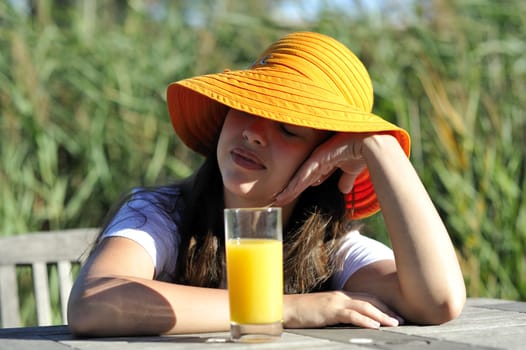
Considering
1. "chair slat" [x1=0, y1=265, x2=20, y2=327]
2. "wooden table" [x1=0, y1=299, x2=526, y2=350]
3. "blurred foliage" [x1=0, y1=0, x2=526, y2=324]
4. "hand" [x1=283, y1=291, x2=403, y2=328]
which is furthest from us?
"blurred foliage" [x1=0, y1=0, x2=526, y2=324]

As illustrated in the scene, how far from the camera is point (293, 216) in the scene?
2.51 m

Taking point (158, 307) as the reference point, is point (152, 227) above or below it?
above

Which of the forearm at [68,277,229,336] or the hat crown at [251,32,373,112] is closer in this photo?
the forearm at [68,277,229,336]

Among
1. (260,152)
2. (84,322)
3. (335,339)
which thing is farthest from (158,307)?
(260,152)

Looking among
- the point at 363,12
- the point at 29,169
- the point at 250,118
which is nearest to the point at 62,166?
the point at 29,169

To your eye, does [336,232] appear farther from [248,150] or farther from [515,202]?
[515,202]

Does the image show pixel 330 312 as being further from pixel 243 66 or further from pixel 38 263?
pixel 243 66

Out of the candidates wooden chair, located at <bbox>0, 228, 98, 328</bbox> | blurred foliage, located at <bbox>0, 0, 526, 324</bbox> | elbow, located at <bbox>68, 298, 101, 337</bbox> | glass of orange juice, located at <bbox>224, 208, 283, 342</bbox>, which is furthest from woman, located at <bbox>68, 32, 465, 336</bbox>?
blurred foliage, located at <bbox>0, 0, 526, 324</bbox>

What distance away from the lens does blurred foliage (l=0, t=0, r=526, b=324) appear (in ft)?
12.7

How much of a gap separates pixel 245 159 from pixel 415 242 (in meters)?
0.44

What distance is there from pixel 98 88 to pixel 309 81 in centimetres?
254

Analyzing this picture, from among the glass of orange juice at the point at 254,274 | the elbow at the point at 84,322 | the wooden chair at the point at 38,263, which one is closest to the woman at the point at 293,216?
the elbow at the point at 84,322

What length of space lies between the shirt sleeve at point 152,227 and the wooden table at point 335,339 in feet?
0.89

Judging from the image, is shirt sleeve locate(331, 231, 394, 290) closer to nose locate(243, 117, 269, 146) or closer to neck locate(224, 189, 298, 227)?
neck locate(224, 189, 298, 227)
